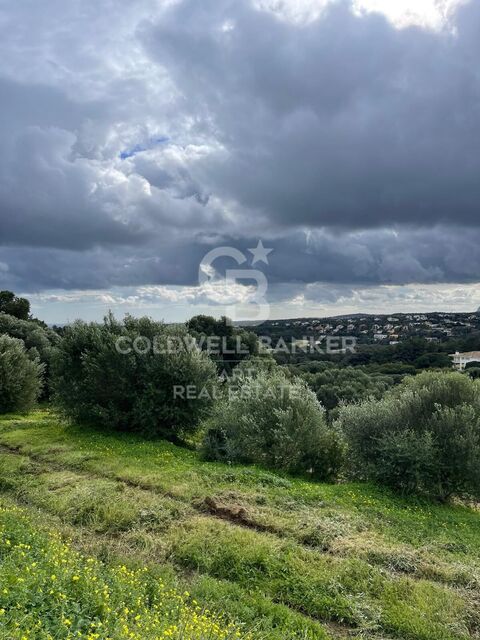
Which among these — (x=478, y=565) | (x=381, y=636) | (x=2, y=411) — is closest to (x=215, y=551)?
(x=381, y=636)

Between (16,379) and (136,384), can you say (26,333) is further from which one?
(136,384)

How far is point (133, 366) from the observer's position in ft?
70.5

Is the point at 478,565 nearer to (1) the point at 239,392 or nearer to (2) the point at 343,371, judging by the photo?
(1) the point at 239,392

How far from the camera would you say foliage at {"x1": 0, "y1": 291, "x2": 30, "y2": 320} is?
56.0 metres

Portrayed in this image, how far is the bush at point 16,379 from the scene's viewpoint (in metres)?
28.2

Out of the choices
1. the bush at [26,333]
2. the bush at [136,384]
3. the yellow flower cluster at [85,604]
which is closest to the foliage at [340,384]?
the bush at [136,384]

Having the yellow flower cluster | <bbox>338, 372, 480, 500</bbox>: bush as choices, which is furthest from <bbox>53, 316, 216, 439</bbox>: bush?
the yellow flower cluster

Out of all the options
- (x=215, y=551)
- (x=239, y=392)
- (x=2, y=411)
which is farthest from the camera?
(x=2, y=411)

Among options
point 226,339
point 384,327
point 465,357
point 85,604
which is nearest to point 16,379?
point 226,339

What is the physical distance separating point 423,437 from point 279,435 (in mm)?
4652

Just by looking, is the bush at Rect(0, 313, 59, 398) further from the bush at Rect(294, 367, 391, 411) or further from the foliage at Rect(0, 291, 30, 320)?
the bush at Rect(294, 367, 391, 411)

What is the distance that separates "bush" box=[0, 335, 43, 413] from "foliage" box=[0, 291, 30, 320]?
28.3 metres

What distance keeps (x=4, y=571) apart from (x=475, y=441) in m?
12.9

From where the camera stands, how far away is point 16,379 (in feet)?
94.5
